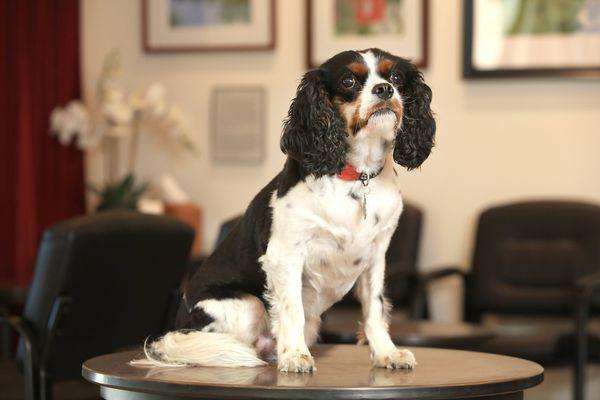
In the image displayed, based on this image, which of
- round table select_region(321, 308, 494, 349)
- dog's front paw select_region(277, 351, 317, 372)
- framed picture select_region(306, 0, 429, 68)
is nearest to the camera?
dog's front paw select_region(277, 351, 317, 372)

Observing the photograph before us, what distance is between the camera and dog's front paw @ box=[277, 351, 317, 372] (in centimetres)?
184

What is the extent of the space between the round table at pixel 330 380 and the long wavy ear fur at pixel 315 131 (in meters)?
0.37

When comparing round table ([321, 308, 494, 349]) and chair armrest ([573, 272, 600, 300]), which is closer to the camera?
round table ([321, 308, 494, 349])

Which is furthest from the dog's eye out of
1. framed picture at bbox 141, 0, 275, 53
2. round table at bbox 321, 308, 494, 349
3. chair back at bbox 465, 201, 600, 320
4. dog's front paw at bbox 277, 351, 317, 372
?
framed picture at bbox 141, 0, 275, 53

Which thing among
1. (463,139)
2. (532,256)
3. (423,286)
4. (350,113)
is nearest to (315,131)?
(350,113)

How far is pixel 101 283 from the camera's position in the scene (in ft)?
9.05

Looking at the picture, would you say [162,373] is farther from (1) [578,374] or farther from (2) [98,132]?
(2) [98,132]

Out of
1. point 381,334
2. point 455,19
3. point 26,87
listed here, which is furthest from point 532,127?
point 381,334

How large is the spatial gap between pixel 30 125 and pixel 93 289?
2169 mm

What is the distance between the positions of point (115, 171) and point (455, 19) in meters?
1.72

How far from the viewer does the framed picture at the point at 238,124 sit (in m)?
4.86

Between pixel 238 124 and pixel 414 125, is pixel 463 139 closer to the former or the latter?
pixel 238 124

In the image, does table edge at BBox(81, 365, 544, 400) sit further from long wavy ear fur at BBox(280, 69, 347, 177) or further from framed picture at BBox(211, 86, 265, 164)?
framed picture at BBox(211, 86, 265, 164)

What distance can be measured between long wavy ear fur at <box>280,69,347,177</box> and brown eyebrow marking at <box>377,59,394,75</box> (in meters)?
0.11
